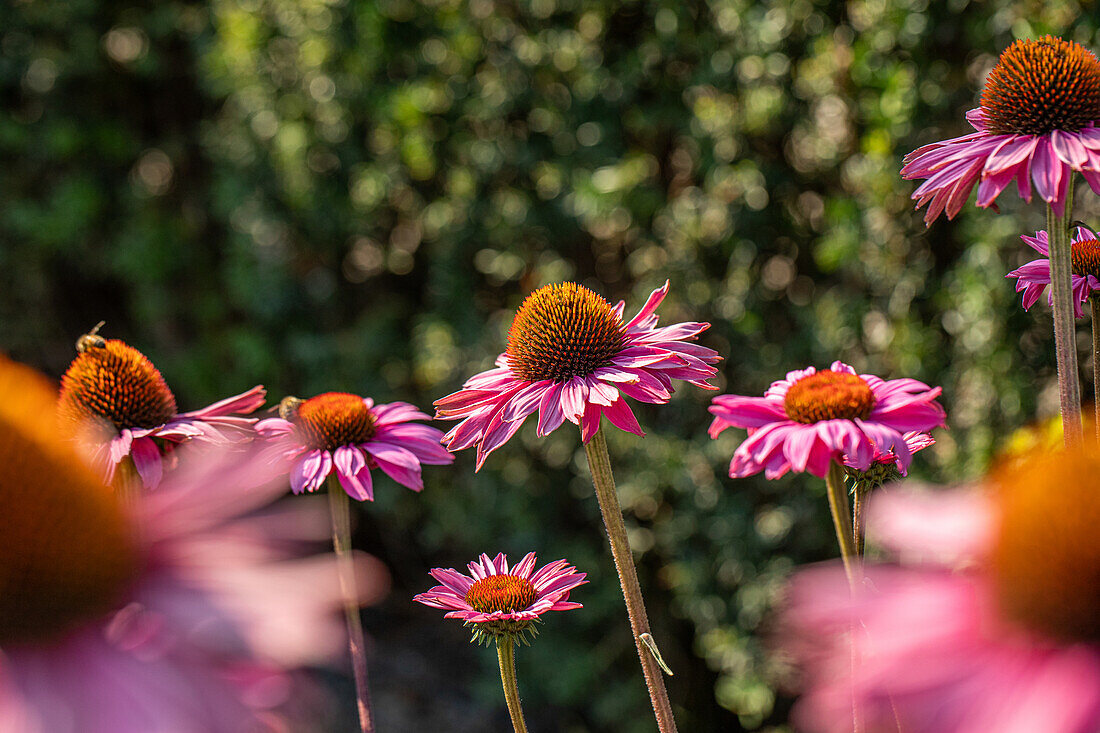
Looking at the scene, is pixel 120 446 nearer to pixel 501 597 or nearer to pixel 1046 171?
pixel 501 597

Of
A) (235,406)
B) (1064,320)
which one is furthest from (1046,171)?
(235,406)

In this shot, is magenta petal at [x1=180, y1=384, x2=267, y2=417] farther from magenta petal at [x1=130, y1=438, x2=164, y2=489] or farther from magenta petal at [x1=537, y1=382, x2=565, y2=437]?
magenta petal at [x1=537, y1=382, x2=565, y2=437]

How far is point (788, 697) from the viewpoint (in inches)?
110

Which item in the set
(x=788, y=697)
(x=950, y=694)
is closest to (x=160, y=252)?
(x=788, y=697)

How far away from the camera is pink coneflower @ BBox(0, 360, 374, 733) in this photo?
0.44 meters

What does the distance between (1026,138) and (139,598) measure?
2.71 ft

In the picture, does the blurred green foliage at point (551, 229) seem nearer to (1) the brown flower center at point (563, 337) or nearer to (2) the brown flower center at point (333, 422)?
(1) the brown flower center at point (563, 337)

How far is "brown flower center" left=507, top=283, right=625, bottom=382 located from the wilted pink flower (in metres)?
0.22

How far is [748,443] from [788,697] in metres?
2.28

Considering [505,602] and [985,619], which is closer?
[985,619]

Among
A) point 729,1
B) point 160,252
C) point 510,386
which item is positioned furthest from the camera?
point 160,252

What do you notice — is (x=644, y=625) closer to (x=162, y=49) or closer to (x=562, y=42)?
(x=562, y=42)

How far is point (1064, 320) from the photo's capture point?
77cm

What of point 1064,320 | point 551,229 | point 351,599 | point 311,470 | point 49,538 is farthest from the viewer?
point 551,229
